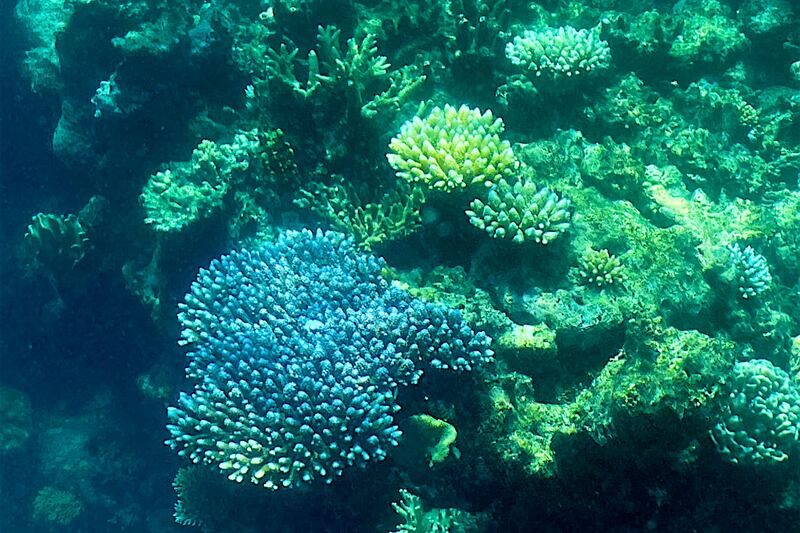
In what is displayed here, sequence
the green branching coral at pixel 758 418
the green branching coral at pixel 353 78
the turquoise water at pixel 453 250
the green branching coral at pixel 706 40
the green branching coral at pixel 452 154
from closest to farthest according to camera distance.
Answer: the green branching coral at pixel 758 418 → the turquoise water at pixel 453 250 → the green branching coral at pixel 452 154 → the green branching coral at pixel 353 78 → the green branching coral at pixel 706 40

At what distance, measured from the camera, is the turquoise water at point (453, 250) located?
3.87m

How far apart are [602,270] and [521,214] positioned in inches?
28.6

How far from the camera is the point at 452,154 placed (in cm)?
452

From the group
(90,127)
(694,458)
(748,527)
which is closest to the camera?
(694,458)

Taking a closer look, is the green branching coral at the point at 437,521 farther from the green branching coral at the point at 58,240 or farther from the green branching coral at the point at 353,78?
the green branching coral at the point at 58,240

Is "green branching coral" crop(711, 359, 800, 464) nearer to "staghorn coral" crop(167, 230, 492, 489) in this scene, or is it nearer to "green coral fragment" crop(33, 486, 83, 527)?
"staghorn coral" crop(167, 230, 492, 489)

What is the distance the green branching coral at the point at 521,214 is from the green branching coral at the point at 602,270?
11.9 inches

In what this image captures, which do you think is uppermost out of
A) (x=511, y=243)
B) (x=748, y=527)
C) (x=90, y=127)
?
(x=90, y=127)

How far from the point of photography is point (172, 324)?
6.42 metres

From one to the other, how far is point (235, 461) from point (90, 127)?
5.39 metres

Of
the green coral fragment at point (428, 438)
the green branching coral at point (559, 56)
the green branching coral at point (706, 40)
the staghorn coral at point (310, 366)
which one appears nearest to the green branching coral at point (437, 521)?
the green coral fragment at point (428, 438)

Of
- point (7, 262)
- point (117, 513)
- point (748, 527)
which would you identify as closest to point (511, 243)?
point (748, 527)

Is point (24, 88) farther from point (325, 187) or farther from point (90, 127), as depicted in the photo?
point (325, 187)

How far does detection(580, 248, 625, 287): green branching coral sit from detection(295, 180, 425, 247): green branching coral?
1.38m
